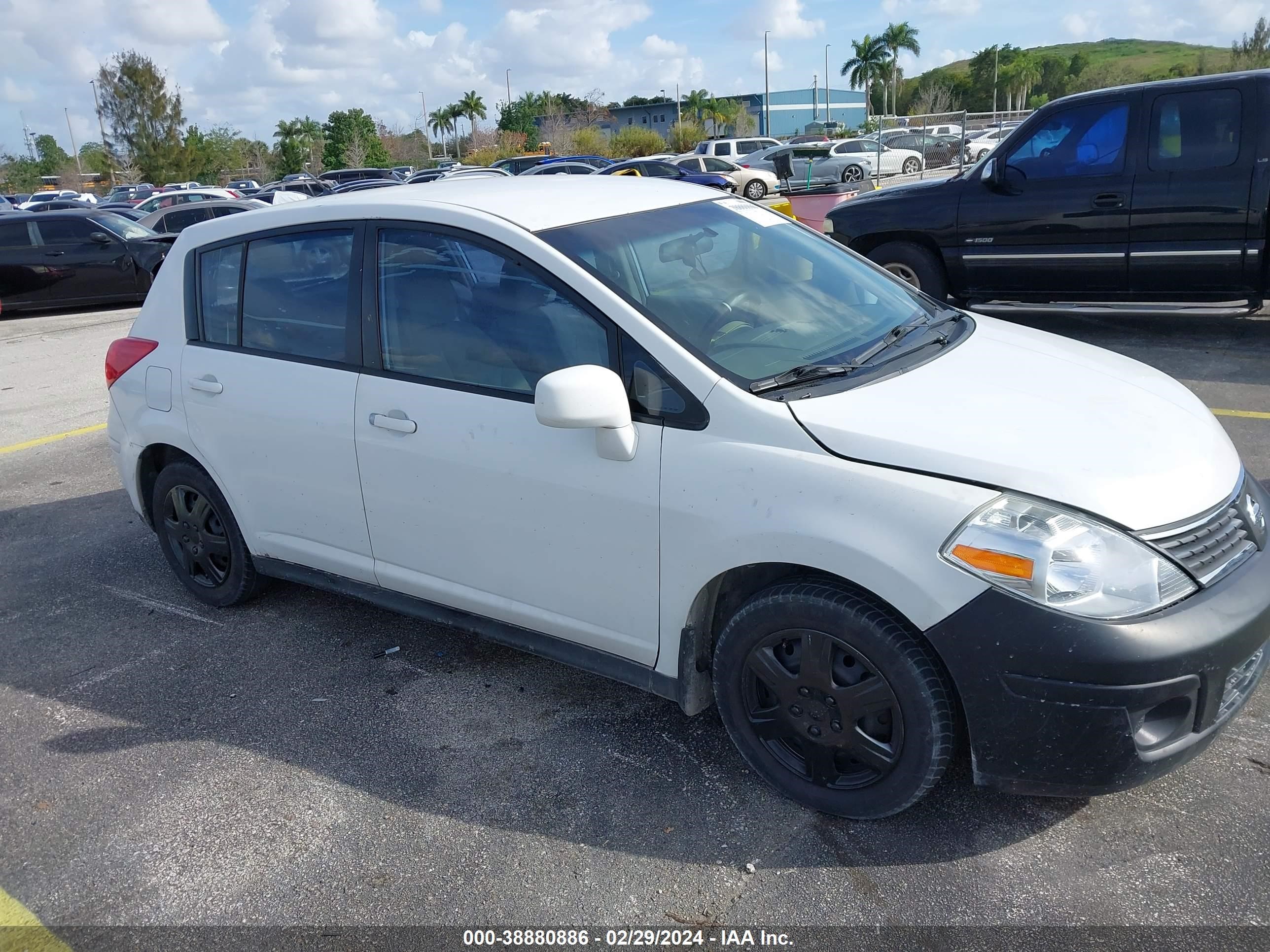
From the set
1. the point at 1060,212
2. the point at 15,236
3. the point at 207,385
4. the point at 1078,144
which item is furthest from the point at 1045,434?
the point at 15,236

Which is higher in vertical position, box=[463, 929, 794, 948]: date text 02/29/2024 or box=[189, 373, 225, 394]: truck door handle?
box=[189, 373, 225, 394]: truck door handle

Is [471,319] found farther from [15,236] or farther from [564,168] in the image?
[564,168]

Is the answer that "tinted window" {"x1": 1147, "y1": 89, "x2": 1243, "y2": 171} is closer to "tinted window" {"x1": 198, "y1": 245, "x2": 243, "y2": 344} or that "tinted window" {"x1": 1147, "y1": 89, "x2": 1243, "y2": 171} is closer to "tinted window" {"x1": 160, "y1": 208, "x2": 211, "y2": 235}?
"tinted window" {"x1": 198, "y1": 245, "x2": 243, "y2": 344}

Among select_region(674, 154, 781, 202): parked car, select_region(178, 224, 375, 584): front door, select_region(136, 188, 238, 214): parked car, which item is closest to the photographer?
select_region(178, 224, 375, 584): front door

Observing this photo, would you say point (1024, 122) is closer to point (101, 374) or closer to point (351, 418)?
point (351, 418)

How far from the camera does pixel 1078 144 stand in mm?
7883

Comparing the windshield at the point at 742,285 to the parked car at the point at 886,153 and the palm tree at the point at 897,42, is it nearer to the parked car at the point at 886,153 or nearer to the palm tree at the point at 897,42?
the parked car at the point at 886,153

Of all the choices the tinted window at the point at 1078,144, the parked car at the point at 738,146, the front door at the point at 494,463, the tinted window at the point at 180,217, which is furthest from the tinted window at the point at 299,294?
the parked car at the point at 738,146

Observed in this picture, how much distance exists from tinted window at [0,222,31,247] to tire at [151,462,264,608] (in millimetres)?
12549

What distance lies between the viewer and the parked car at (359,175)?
113 ft

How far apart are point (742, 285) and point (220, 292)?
7.04 ft

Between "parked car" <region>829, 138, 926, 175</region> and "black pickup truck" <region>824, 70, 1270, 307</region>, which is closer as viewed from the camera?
"black pickup truck" <region>824, 70, 1270, 307</region>

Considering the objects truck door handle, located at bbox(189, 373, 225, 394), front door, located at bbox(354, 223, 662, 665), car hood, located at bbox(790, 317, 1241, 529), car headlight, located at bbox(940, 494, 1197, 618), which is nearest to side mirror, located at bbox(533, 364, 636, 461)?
front door, located at bbox(354, 223, 662, 665)

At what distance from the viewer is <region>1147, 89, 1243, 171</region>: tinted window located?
24.1 ft
